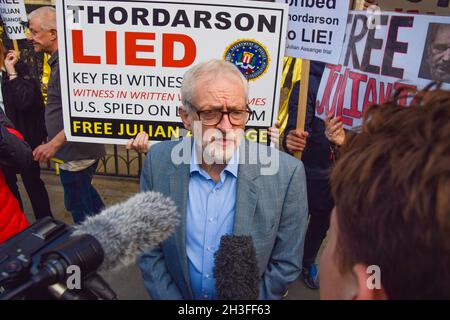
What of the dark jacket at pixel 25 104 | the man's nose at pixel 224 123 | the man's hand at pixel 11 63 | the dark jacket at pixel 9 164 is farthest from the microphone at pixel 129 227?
→ the man's hand at pixel 11 63

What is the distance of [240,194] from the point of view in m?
1.64

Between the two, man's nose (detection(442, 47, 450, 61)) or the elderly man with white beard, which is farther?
man's nose (detection(442, 47, 450, 61))

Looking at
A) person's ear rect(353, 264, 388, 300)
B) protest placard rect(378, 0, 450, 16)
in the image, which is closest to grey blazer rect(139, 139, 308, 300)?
person's ear rect(353, 264, 388, 300)

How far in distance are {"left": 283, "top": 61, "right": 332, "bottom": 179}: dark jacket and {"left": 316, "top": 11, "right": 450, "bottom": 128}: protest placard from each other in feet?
0.77

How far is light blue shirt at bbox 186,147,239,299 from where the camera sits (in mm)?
1648

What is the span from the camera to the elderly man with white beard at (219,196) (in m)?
1.64

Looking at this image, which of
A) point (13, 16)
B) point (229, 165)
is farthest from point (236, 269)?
point (13, 16)

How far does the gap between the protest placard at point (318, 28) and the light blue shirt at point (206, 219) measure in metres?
1.05

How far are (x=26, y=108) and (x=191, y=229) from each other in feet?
8.05

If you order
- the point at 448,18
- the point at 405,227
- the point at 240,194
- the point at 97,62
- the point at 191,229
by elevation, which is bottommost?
the point at 191,229

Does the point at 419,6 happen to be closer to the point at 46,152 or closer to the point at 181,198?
the point at 181,198

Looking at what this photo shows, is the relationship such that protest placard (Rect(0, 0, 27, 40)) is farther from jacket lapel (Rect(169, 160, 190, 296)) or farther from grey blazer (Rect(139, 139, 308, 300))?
jacket lapel (Rect(169, 160, 190, 296))

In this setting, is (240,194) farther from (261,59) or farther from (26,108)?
(26,108)
